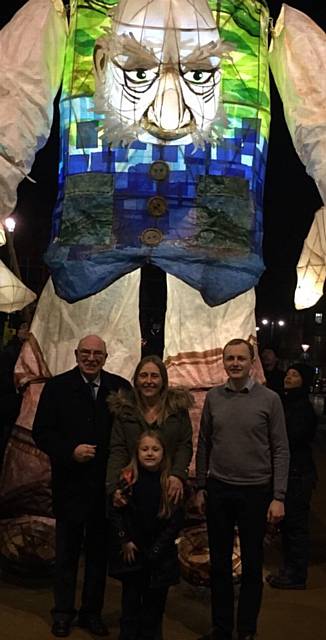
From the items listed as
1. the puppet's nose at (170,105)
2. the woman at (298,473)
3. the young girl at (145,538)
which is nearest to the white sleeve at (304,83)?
→ the puppet's nose at (170,105)

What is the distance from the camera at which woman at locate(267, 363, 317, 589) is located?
3484 millimetres

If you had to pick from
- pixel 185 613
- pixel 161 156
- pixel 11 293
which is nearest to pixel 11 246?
pixel 11 293

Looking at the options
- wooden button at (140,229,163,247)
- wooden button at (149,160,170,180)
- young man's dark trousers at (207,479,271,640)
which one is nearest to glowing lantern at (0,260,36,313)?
wooden button at (140,229,163,247)

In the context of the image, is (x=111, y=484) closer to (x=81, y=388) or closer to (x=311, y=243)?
(x=81, y=388)

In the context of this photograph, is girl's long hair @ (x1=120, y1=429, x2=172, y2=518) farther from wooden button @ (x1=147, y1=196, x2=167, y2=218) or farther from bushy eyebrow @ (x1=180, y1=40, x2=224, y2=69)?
bushy eyebrow @ (x1=180, y1=40, x2=224, y2=69)

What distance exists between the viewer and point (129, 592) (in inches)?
98.7

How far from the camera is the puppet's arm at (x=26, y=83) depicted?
335 cm

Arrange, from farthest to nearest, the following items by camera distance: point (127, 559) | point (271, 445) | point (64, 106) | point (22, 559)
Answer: point (64, 106) < point (22, 559) < point (271, 445) < point (127, 559)

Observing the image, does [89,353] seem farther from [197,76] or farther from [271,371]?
[271,371]

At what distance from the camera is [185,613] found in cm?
303

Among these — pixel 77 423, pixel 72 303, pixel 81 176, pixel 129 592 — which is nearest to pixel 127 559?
pixel 129 592

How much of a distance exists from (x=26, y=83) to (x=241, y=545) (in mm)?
1971

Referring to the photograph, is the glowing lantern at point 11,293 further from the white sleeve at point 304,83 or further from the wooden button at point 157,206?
the white sleeve at point 304,83

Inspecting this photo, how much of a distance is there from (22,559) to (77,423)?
31.6 inches
